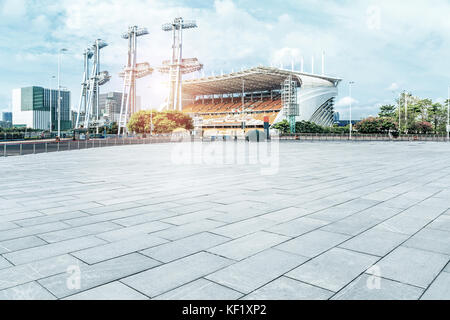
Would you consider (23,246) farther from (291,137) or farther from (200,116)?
(200,116)

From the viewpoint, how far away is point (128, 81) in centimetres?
12044

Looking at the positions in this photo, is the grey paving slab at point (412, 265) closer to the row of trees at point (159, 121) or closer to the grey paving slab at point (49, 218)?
the grey paving slab at point (49, 218)

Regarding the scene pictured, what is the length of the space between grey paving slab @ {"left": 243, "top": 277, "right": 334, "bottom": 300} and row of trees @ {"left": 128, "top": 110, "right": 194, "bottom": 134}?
79320 millimetres

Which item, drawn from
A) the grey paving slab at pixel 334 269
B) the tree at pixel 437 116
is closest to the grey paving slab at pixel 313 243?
the grey paving slab at pixel 334 269

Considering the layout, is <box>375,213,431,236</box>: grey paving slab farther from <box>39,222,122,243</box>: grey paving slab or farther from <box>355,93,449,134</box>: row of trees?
<box>355,93,449,134</box>: row of trees

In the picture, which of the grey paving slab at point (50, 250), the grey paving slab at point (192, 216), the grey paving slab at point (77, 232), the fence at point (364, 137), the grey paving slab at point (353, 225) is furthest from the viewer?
the fence at point (364, 137)

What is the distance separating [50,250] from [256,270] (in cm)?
268

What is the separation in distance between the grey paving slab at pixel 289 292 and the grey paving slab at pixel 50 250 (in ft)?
8.33

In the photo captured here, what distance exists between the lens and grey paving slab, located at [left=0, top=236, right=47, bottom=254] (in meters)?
4.54

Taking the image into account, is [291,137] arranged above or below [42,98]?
below

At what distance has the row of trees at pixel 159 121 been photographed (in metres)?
81.6

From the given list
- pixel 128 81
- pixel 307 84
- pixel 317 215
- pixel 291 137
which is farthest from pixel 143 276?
pixel 128 81
